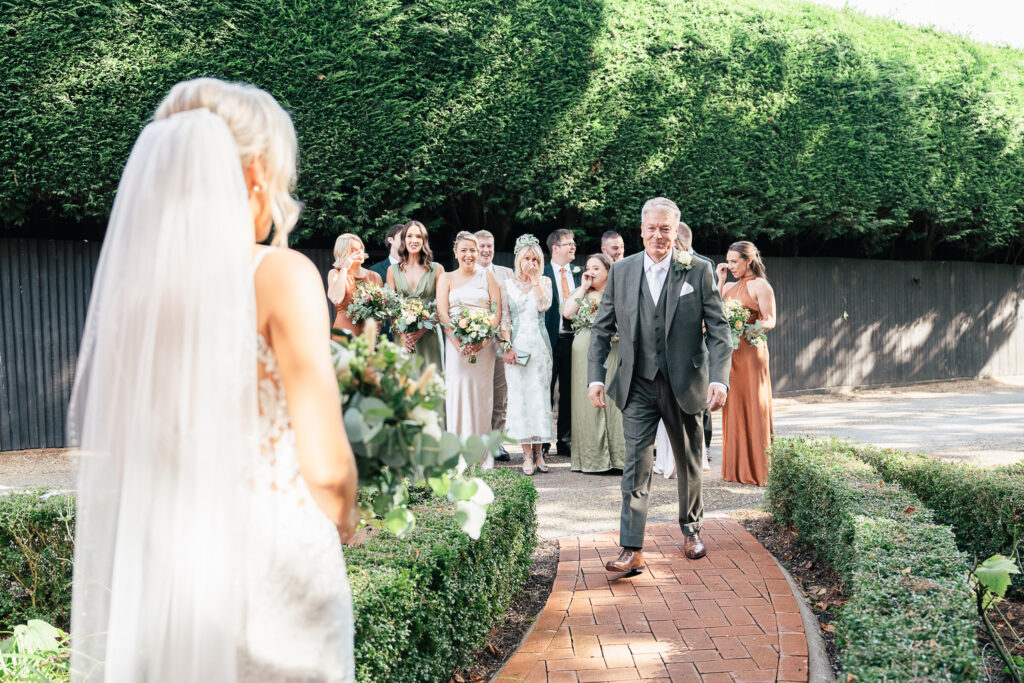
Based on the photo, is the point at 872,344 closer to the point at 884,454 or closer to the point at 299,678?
the point at 884,454

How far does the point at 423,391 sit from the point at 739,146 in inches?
544

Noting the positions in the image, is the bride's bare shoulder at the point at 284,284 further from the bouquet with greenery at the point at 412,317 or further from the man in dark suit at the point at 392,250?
the man in dark suit at the point at 392,250

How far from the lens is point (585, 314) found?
8.52 m

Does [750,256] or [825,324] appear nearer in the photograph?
[750,256]

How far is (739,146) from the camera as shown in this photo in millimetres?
14930

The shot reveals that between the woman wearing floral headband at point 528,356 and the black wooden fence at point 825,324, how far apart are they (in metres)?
4.47

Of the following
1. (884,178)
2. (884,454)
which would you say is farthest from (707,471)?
(884,178)

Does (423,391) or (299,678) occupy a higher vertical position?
(423,391)

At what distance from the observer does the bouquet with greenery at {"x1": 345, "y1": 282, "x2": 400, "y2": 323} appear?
27.2 ft

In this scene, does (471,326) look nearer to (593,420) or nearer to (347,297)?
(347,297)

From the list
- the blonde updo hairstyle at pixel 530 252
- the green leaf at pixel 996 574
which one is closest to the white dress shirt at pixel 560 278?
the blonde updo hairstyle at pixel 530 252

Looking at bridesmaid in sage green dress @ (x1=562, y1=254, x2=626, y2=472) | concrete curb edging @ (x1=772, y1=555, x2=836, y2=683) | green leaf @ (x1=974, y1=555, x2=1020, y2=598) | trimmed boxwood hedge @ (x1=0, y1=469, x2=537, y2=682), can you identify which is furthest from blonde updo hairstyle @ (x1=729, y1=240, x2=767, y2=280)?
green leaf @ (x1=974, y1=555, x2=1020, y2=598)

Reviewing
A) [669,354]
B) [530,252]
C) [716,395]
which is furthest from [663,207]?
[530,252]

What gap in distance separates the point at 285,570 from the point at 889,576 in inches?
97.4
